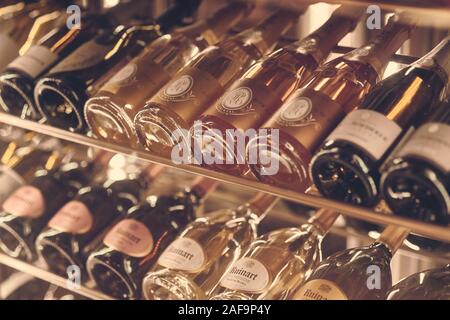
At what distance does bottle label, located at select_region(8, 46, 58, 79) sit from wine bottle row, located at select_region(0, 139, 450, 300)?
1.05 feet

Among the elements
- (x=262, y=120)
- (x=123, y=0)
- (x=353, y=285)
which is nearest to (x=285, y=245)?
(x=353, y=285)

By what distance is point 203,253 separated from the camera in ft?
3.44

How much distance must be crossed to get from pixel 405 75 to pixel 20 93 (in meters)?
0.66

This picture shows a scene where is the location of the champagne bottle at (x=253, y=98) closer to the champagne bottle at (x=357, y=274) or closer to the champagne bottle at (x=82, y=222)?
the champagne bottle at (x=357, y=274)

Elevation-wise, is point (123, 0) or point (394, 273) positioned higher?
point (123, 0)

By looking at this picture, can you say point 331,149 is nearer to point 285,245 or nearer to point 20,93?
point 285,245

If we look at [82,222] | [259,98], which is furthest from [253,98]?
[82,222]

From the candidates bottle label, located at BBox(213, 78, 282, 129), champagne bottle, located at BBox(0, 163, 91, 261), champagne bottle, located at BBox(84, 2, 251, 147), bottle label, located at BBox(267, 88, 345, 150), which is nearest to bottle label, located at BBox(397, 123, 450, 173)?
bottle label, located at BBox(267, 88, 345, 150)

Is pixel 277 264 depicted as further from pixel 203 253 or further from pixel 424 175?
pixel 424 175

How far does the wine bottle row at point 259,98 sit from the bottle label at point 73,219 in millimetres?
236

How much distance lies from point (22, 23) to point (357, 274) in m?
0.83

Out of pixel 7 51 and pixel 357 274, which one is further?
pixel 7 51

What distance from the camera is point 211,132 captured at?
2.84ft

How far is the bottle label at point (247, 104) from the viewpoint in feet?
2.79
